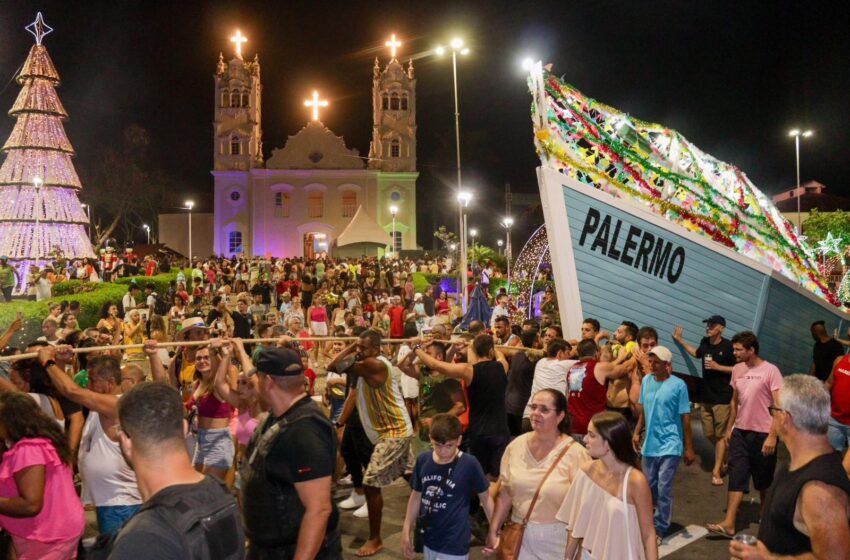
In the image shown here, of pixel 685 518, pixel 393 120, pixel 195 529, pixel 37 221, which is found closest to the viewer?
A: pixel 195 529

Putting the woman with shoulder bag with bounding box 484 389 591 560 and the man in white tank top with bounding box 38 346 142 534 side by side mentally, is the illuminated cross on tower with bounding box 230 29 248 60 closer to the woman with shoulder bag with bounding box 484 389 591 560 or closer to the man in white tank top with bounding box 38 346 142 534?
the man in white tank top with bounding box 38 346 142 534

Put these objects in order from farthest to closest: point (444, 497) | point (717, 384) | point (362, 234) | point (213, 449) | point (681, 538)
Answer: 1. point (362, 234)
2. point (717, 384)
3. point (681, 538)
4. point (213, 449)
5. point (444, 497)

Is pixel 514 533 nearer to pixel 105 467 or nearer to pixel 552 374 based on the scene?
pixel 105 467

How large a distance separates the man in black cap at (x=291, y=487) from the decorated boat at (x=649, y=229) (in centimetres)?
732

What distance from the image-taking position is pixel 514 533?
182 inches

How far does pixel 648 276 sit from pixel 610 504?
7.51 metres

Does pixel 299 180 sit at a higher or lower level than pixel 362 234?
higher

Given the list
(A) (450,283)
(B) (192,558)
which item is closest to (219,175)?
(A) (450,283)

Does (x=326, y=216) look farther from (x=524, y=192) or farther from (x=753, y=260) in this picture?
(x=753, y=260)

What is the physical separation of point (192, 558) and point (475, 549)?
4577 millimetres

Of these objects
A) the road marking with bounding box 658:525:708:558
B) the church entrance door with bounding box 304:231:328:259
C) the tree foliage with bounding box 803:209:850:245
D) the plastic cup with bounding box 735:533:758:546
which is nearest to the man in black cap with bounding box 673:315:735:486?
the road marking with bounding box 658:525:708:558

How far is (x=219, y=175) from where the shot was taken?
164 feet

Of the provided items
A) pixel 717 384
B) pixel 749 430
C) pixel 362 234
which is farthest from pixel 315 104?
pixel 749 430

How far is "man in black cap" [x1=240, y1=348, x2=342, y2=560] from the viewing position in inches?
135
